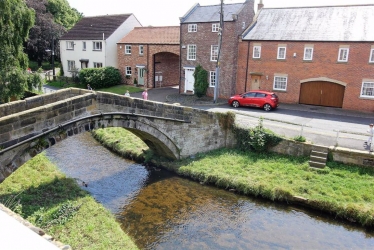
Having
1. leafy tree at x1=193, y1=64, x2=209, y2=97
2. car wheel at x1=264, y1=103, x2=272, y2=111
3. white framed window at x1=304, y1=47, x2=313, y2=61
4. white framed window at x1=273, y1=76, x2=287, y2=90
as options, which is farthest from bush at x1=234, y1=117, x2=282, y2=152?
leafy tree at x1=193, y1=64, x2=209, y2=97

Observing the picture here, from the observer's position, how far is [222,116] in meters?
18.9

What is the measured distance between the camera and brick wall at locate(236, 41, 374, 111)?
24.8m

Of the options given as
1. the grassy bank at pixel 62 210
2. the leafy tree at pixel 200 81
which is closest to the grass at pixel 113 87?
the leafy tree at pixel 200 81

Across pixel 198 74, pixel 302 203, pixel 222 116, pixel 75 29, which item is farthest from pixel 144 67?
pixel 302 203

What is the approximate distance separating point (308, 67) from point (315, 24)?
383 centimetres

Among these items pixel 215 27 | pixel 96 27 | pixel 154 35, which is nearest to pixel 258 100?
pixel 215 27

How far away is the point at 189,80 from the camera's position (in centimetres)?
3350

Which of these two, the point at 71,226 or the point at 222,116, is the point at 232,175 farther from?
the point at 71,226

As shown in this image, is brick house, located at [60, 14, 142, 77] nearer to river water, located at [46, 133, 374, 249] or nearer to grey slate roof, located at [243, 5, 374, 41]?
grey slate roof, located at [243, 5, 374, 41]

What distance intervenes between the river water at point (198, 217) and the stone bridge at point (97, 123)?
234 centimetres

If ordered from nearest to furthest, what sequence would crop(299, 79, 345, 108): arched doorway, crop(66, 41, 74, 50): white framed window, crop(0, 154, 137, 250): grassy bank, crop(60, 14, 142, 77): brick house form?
crop(0, 154, 137, 250): grassy bank, crop(299, 79, 345, 108): arched doorway, crop(60, 14, 142, 77): brick house, crop(66, 41, 74, 50): white framed window

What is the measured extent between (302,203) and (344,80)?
50.8 feet

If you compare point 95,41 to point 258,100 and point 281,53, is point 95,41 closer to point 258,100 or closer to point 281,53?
point 281,53

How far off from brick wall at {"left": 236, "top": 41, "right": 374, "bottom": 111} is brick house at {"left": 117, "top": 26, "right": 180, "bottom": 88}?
9.19m
